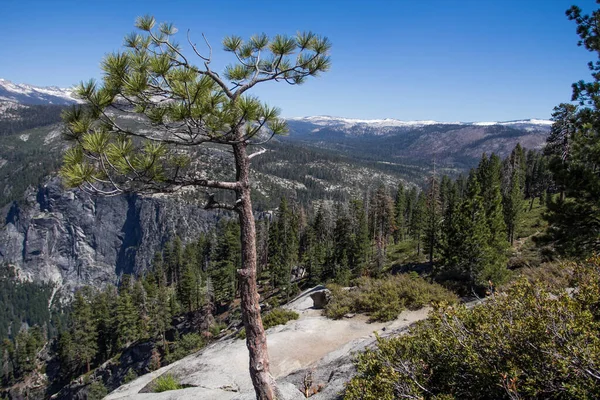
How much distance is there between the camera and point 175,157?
590 cm

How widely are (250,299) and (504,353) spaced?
13.1 feet

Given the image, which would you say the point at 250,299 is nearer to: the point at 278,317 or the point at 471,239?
the point at 278,317

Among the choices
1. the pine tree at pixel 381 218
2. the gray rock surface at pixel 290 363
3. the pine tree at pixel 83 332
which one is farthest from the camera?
the pine tree at pixel 381 218

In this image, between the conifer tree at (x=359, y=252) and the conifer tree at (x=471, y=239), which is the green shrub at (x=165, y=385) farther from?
the conifer tree at (x=359, y=252)

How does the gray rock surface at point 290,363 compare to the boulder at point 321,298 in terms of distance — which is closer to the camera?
the gray rock surface at point 290,363

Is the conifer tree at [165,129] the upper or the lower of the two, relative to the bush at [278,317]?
upper

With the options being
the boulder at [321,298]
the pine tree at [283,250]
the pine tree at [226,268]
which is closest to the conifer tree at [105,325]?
the pine tree at [226,268]

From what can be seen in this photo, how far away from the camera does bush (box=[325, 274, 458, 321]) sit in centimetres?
1738

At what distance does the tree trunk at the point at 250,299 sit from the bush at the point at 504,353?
1.50 metres

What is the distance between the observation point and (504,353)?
492cm

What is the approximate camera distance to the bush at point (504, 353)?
4328 millimetres

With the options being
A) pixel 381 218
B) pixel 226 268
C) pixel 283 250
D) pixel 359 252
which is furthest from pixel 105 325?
pixel 381 218

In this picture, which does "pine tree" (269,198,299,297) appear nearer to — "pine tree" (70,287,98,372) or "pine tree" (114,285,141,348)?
"pine tree" (114,285,141,348)

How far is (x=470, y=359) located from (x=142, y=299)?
2829 inches
